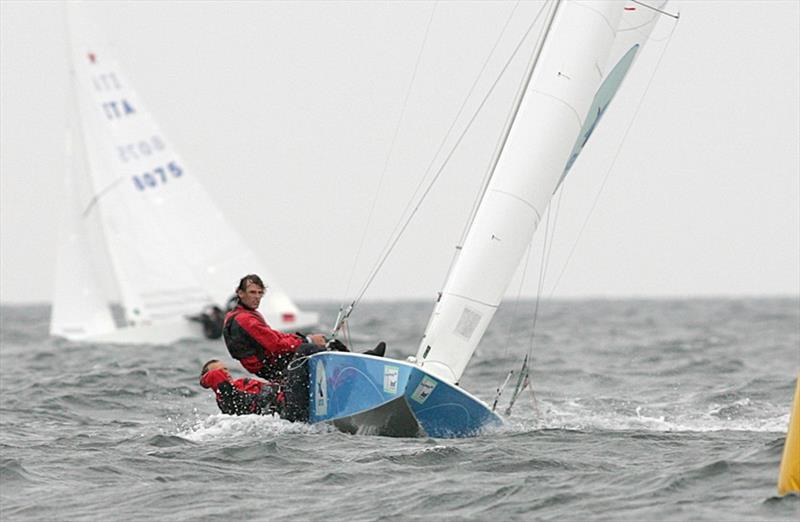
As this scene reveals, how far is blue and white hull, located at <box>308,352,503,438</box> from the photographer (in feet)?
28.6

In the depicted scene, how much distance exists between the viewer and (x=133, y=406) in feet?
38.9

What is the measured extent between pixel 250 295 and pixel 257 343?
0.33 m

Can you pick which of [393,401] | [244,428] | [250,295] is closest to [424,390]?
[393,401]

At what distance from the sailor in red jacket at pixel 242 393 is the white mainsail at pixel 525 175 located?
115 cm

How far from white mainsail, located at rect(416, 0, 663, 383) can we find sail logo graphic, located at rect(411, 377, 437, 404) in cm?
46

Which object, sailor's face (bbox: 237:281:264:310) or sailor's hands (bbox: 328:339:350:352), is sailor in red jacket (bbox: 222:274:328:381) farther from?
sailor's hands (bbox: 328:339:350:352)

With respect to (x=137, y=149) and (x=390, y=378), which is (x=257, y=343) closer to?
(x=390, y=378)

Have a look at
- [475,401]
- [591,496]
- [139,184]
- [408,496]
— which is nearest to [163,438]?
[475,401]

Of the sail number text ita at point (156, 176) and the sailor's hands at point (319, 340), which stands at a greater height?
the sail number text ita at point (156, 176)

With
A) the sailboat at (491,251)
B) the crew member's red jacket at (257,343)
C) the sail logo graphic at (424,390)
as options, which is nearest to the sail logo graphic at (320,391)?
the sailboat at (491,251)

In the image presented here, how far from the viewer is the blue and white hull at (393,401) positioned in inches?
343

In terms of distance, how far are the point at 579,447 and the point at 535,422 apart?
1.60m

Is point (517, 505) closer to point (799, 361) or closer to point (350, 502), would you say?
point (350, 502)

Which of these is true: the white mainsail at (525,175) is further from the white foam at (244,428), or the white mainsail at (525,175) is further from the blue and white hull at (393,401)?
the white foam at (244,428)
